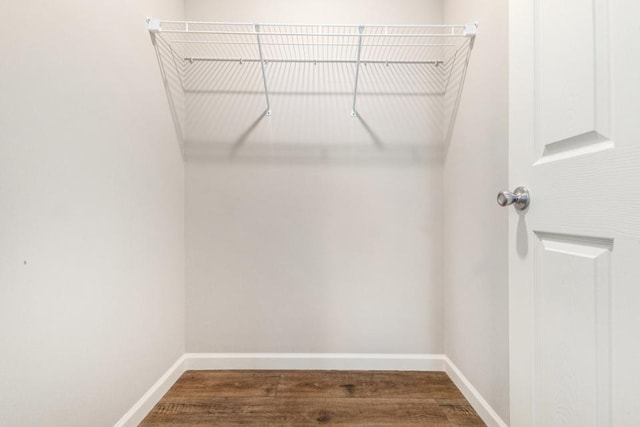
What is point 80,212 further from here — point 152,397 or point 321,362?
point 321,362

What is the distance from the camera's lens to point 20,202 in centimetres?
78

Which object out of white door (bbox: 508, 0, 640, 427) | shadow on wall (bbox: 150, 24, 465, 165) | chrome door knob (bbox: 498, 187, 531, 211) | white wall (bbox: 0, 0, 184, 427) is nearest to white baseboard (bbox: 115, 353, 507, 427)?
white wall (bbox: 0, 0, 184, 427)

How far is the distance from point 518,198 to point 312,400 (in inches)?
49.0

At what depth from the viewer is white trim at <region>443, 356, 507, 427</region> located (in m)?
1.20

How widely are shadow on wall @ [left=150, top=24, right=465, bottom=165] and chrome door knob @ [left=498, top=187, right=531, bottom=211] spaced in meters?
0.94

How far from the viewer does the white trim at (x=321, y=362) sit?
1.66 meters

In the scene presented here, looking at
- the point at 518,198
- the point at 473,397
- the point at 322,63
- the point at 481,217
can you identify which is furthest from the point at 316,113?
the point at 473,397

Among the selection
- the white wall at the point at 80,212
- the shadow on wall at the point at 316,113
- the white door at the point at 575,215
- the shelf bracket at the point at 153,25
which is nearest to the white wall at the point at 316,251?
the shadow on wall at the point at 316,113

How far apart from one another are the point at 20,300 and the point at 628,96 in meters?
1.44

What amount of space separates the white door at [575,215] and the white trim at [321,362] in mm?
911

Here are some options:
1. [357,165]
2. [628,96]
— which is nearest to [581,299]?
[628,96]

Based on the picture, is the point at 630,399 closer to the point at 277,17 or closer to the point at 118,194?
the point at 118,194

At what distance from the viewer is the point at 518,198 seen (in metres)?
0.77

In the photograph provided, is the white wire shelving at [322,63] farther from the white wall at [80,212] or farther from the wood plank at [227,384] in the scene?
the wood plank at [227,384]
